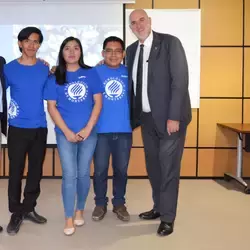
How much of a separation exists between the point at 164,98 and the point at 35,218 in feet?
4.44

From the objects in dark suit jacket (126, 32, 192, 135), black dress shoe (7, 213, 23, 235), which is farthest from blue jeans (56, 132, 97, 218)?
dark suit jacket (126, 32, 192, 135)

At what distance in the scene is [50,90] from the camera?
2367mm

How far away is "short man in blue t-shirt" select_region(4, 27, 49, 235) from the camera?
7.93 ft

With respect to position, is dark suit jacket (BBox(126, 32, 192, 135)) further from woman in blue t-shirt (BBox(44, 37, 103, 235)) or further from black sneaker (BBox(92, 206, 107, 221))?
black sneaker (BBox(92, 206, 107, 221))

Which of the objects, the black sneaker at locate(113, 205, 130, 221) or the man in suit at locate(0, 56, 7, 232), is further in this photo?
the black sneaker at locate(113, 205, 130, 221)

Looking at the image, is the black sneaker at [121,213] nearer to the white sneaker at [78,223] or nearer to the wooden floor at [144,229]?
the wooden floor at [144,229]

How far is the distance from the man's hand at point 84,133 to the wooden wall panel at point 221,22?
2373 millimetres

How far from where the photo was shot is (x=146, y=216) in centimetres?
279

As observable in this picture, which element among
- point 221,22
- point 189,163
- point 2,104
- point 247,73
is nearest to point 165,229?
point 2,104

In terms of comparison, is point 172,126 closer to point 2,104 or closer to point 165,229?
point 165,229

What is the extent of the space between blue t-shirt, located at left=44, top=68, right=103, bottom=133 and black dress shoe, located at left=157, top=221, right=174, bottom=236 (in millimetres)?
908

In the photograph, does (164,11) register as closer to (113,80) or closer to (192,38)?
(192,38)

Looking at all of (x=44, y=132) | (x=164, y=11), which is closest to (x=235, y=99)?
(x=164, y=11)

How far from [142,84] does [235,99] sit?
2122 mm
